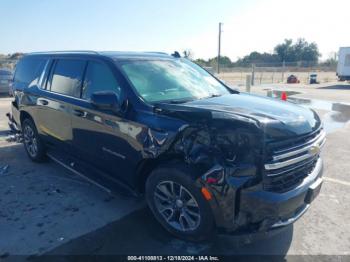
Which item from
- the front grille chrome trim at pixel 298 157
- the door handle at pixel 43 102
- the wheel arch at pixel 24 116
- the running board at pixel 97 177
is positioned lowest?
the running board at pixel 97 177

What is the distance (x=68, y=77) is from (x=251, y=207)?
128 inches

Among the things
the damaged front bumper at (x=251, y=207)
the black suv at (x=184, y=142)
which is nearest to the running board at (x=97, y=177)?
the black suv at (x=184, y=142)

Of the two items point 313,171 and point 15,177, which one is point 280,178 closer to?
point 313,171

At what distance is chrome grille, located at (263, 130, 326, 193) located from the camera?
2.74m

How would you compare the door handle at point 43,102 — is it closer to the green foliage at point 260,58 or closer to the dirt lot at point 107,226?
the dirt lot at point 107,226

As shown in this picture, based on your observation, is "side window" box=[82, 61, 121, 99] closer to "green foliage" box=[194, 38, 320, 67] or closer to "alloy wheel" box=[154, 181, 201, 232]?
"alloy wheel" box=[154, 181, 201, 232]

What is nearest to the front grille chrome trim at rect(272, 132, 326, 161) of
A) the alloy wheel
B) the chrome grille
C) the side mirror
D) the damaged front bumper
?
the chrome grille

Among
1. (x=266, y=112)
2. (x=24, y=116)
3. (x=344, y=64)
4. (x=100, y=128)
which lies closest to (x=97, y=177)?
(x=100, y=128)

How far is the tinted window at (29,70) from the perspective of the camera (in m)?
5.46

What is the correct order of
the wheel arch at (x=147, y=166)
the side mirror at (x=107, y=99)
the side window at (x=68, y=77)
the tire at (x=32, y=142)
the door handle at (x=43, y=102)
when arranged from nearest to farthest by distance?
the wheel arch at (x=147, y=166) → the side mirror at (x=107, y=99) → the side window at (x=68, y=77) → the door handle at (x=43, y=102) → the tire at (x=32, y=142)

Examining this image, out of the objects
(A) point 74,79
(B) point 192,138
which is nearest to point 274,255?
(B) point 192,138

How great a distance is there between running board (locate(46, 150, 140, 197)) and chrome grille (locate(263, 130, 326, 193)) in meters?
1.61

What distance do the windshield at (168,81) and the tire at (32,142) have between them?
2629 millimetres

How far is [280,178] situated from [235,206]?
0.48m
